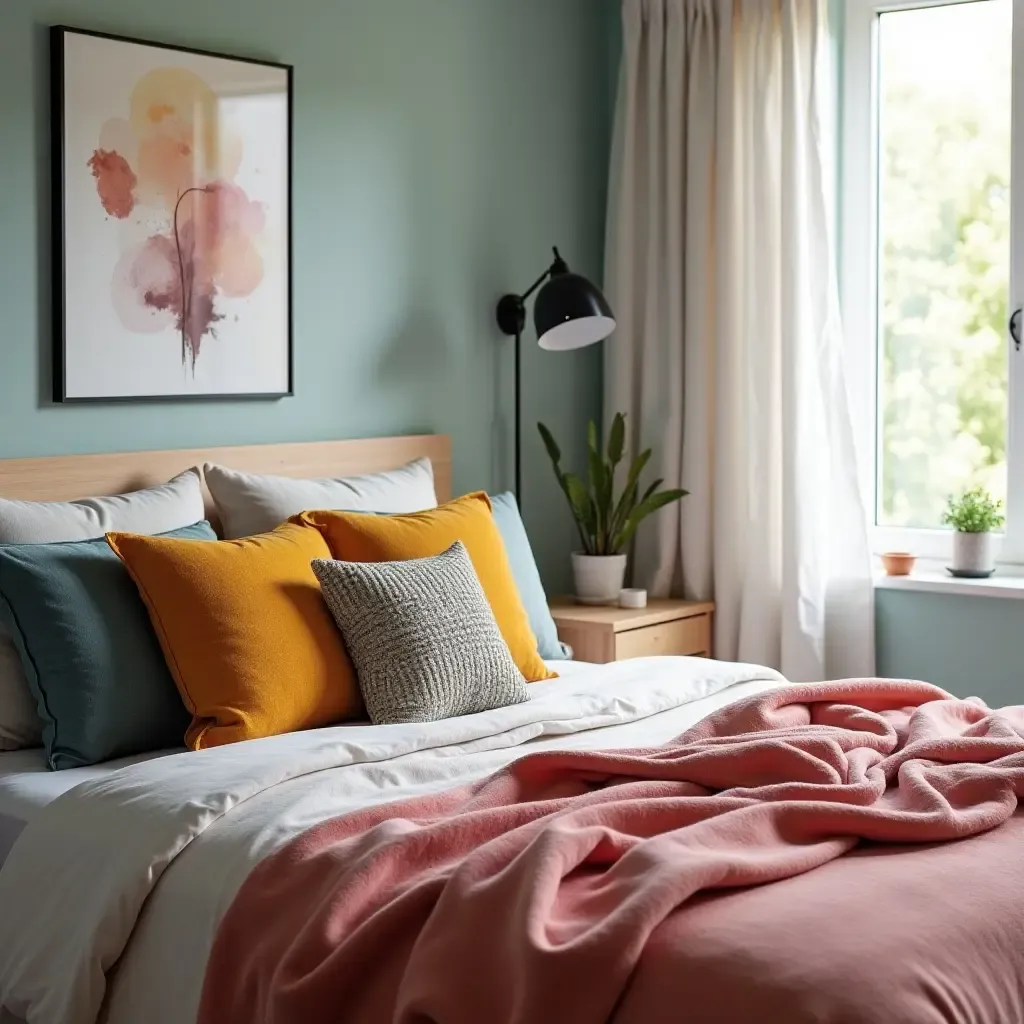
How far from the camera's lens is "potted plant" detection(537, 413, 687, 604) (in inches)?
165

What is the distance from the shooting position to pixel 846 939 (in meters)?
1.75

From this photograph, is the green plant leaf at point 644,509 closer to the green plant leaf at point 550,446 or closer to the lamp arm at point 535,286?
the green plant leaf at point 550,446

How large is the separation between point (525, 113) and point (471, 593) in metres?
1.82

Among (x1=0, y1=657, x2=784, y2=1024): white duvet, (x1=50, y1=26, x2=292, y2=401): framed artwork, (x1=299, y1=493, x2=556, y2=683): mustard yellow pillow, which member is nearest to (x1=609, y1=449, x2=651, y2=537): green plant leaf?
(x1=299, y1=493, x2=556, y2=683): mustard yellow pillow

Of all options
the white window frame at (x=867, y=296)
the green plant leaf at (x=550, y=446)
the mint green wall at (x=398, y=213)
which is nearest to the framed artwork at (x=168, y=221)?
the mint green wall at (x=398, y=213)

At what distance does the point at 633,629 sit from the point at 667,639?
0.18 metres

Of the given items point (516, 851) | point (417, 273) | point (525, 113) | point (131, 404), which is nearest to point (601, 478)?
point (417, 273)

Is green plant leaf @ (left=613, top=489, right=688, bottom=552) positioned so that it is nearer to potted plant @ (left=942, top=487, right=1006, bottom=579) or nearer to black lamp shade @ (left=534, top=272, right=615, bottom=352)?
black lamp shade @ (left=534, top=272, right=615, bottom=352)

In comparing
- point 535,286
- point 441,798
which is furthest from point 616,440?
point 441,798

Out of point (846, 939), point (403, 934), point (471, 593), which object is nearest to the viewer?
point (846, 939)

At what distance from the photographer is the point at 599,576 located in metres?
4.20

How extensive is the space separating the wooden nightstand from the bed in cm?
84

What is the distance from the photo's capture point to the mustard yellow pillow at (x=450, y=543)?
3137 millimetres

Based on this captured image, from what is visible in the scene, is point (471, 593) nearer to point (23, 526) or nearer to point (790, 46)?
point (23, 526)
